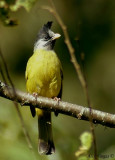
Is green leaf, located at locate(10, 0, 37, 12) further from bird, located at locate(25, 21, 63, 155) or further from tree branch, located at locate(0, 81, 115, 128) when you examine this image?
bird, located at locate(25, 21, 63, 155)

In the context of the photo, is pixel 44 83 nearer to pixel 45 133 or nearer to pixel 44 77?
pixel 44 77

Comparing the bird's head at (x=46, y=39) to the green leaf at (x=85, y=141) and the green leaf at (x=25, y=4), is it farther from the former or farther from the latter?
the green leaf at (x=85, y=141)

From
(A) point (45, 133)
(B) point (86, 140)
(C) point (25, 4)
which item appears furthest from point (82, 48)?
(B) point (86, 140)

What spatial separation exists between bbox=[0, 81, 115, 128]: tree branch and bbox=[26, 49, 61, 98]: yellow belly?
0.87m

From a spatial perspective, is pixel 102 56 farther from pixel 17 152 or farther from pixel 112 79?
pixel 17 152

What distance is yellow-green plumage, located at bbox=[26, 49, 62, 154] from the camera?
5.74m

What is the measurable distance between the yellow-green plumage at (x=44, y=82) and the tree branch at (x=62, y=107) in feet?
2.87

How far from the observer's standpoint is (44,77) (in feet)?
18.8

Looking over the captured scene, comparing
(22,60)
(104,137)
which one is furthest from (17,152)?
(22,60)

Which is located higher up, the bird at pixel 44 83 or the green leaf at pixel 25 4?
the green leaf at pixel 25 4

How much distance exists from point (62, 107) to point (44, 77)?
105 centimetres

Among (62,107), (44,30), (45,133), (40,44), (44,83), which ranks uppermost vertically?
(44,30)

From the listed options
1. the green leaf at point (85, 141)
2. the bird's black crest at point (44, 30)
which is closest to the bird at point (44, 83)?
the bird's black crest at point (44, 30)

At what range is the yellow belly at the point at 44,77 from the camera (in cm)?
574
